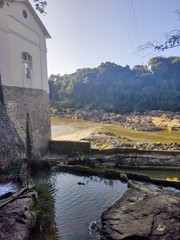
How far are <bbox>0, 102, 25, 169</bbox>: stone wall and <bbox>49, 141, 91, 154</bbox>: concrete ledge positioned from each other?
406 cm

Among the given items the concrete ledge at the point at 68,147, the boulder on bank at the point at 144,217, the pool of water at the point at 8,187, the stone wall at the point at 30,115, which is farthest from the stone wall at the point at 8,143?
the boulder on bank at the point at 144,217

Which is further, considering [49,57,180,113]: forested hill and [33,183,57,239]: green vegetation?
[49,57,180,113]: forested hill

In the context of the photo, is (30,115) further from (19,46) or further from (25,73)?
(19,46)

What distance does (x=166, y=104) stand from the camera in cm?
4319

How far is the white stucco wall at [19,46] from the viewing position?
10309mm

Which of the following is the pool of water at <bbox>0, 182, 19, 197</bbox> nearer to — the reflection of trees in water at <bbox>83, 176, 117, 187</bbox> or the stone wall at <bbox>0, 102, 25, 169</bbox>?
the stone wall at <bbox>0, 102, 25, 169</bbox>

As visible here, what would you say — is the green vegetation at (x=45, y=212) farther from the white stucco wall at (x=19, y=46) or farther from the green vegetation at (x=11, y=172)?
the white stucco wall at (x=19, y=46)

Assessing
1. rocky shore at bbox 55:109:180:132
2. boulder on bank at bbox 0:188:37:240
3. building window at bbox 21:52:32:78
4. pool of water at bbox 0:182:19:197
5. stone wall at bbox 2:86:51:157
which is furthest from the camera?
rocky shore at bbox 55:109:180:132

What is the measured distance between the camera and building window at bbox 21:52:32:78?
40.4 feet

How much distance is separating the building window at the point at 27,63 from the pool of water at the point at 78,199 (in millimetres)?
5708

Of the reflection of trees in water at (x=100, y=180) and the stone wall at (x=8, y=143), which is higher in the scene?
the stone wall at (x=8, y=143)

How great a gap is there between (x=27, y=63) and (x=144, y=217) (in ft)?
32.9

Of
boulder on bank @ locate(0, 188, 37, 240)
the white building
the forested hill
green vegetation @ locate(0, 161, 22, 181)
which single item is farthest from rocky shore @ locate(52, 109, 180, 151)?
boulder on bank @ locate(0, 188, 37, 240)

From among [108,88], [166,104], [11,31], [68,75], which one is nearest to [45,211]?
[11,31]
